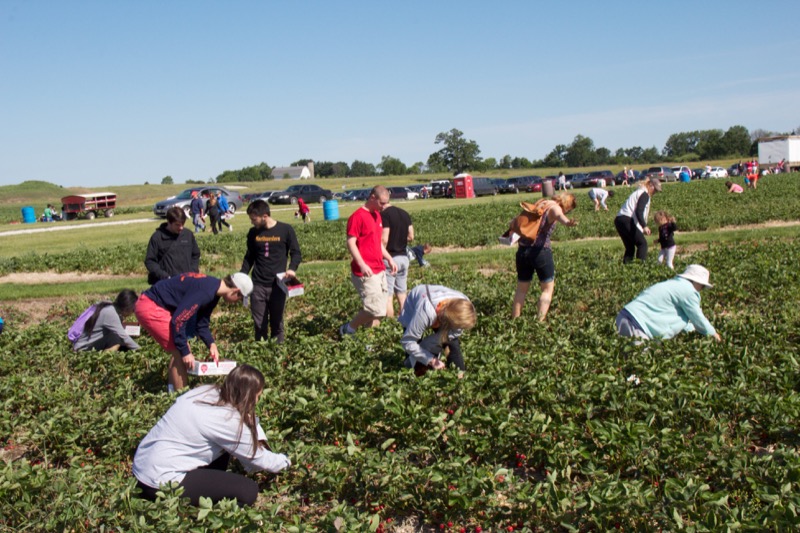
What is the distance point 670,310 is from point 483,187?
4328 centimetres

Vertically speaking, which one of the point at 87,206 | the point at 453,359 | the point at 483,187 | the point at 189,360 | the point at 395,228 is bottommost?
the point at 453,359

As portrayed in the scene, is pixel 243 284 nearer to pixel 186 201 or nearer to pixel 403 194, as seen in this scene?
pixel 186 201

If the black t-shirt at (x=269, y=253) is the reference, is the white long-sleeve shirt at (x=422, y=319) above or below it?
below

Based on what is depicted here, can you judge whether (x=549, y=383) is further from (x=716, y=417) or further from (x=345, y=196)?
(x=345, y=196)

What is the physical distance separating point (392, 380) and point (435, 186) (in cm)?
4262

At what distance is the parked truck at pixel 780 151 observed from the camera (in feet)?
183

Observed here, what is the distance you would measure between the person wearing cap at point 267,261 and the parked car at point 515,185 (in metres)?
44.0

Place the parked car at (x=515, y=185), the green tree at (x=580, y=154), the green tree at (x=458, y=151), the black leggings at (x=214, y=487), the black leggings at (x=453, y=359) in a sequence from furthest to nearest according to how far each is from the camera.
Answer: the green tree at (x=580, y=154), the green tree at (x=458, y=151), the parked car at (x=515, y=185), the black leggings at (x=453, y=359), the black leggings at (x=214, y=487)

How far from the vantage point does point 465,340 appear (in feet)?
24.0

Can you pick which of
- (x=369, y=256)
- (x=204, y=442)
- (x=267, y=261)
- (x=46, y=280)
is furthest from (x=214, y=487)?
(x=46, y=280)

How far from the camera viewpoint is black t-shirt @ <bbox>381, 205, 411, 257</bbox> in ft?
30.5

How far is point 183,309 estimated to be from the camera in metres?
6.06

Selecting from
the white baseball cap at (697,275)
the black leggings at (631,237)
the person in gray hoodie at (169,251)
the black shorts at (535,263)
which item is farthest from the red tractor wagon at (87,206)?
the white baseball cap at (697,275)

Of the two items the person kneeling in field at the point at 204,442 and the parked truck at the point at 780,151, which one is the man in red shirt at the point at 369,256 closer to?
the person kneeling in field at the point at 204,442
